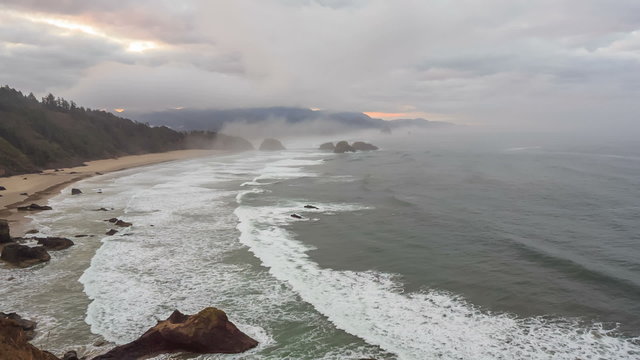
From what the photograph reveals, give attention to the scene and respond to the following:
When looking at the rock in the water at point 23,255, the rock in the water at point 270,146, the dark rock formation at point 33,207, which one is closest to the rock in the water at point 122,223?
the rock in the water at point 23,255

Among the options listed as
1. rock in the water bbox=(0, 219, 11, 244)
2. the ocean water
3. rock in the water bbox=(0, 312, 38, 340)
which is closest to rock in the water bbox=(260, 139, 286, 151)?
the ocean water

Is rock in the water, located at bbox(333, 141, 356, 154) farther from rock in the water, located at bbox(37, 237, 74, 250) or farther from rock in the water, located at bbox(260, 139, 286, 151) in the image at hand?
rock in the water, located at bbox(37, 237, 74, 250)

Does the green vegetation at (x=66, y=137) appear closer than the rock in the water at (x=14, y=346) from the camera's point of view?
No

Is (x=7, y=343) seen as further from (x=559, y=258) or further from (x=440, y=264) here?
(x=559, y=258)

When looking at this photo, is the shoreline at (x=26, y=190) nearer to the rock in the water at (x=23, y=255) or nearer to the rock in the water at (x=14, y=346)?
the rock in the water at (x=23, y=255)

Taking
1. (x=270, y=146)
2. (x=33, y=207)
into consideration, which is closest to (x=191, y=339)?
(x=33, y=207)
